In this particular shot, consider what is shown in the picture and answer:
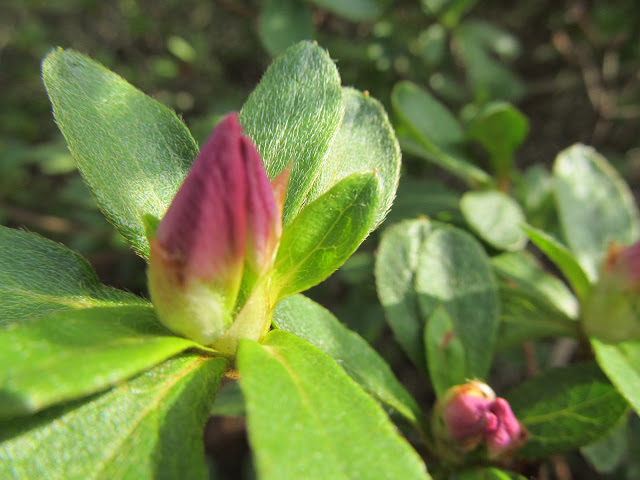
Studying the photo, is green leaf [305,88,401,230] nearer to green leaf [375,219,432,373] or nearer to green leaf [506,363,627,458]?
green leaf [375,219,432,373]

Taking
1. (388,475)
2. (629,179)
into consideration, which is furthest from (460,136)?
(629,179)

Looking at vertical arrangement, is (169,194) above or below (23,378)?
above

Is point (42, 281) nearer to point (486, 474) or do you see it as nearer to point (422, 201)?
point (486, 474)

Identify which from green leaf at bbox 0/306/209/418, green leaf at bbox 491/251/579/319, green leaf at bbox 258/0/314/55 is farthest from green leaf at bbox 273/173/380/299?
green leaf at bbox 258/0/314/55

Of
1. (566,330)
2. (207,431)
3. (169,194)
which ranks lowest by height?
(207,431)

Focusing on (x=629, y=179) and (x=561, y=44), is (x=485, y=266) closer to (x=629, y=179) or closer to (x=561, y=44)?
(x=561, y=44)

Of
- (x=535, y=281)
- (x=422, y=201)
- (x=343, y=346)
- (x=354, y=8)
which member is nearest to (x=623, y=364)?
(x=535, y=281)

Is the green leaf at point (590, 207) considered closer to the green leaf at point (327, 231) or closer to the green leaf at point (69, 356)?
the green leaf at point (327, 231)
